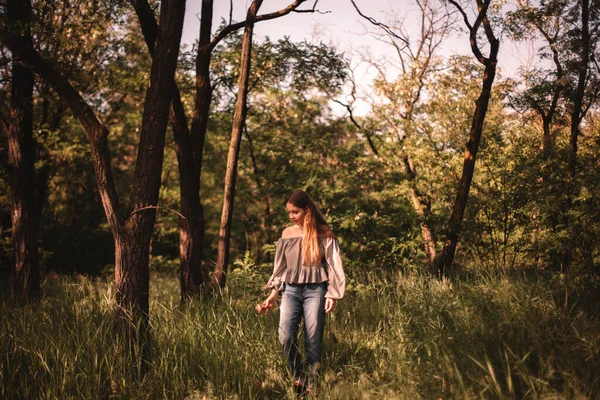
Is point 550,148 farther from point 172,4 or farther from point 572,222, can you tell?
point 172,4

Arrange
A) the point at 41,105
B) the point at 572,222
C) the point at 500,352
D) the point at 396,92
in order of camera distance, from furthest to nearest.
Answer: the point at 396,92
the point at 41,105
the point at 572,222
the point at 500,352

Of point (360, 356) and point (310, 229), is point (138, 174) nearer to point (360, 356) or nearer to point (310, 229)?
point (310, 229)

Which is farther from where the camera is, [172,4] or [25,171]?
[25,171]

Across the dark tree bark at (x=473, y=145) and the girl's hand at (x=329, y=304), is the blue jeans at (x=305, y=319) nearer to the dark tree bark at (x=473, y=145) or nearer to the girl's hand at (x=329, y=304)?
the girl's hand at (x=329, y=304)

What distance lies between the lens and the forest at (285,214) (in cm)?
431

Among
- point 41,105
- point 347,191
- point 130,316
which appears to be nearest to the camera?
point 130,316

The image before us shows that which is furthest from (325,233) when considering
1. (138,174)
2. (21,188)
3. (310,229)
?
(21,188)

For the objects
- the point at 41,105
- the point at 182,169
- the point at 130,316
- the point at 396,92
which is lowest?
the point at 130,316

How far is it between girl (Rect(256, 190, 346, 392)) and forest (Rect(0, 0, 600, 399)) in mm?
294

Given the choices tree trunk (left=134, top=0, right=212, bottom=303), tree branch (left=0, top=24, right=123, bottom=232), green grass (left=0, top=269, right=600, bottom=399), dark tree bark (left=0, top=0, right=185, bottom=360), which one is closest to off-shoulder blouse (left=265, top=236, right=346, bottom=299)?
green grass (left=0, top=269, right=600, bottom=399)

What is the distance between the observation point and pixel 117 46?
47.4 ft

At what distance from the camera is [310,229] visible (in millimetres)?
4496

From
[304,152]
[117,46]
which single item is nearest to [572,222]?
[304,152]

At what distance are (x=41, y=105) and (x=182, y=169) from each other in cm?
1008
